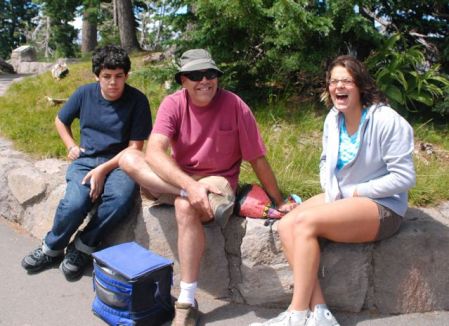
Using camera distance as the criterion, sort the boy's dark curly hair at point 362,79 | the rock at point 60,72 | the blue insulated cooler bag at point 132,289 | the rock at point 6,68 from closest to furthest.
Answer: the boy's dark curly hair at point 362,79, the blue insulated cooler bag at point 132,289, the rock at point 60,72, the rock at point 6,68

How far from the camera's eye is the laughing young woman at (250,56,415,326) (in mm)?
2781

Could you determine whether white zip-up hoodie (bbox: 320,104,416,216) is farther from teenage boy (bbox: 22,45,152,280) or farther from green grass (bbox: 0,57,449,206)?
teenage boy (bbox: 22,45,152,280)

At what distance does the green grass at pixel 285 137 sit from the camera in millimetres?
3820

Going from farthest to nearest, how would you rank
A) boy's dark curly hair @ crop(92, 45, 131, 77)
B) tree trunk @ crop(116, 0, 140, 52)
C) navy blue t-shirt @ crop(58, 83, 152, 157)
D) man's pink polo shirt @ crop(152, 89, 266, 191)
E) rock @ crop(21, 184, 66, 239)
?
tree trunk @ crop(116, 0, 140, 52) < rock @ crop(21, 184, 66, 239) < navy blue t-shirt @ crop(58, 83, 152, 157) < boy's dark curly hair @ crop(92, 45, 131, 77) < man's pink polo shirt @ crop(152, 89, 266, 191)

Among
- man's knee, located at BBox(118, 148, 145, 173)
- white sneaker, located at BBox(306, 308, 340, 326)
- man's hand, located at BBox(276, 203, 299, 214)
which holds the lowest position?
white sneaker, located at BBox(306, 308, 340, 326)

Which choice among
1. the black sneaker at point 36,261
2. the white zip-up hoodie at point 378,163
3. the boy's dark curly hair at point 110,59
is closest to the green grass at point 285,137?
the white zip-up hoodie at point 378,163

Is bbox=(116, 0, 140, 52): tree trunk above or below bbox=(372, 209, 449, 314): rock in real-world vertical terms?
above

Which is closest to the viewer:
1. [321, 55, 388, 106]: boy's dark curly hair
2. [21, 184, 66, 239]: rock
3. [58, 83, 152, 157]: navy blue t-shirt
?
[321, 55, 388, 106]: boy's dark curly hair

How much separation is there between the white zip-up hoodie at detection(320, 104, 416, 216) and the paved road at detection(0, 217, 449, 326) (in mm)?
754

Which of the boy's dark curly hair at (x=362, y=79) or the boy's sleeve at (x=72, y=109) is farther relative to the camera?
the boy's sleeve at (x=72, y=109)

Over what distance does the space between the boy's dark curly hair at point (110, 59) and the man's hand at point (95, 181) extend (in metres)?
0.75

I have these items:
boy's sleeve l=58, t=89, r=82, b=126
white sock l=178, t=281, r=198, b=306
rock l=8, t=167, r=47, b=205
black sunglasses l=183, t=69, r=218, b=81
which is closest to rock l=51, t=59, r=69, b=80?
rock l=8, t=167, r=47, b=205

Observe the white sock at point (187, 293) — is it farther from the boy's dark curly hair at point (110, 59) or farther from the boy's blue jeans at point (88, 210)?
the boy's dark curly hair at point (110, 59)

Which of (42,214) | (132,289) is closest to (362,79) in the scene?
(132,289)
